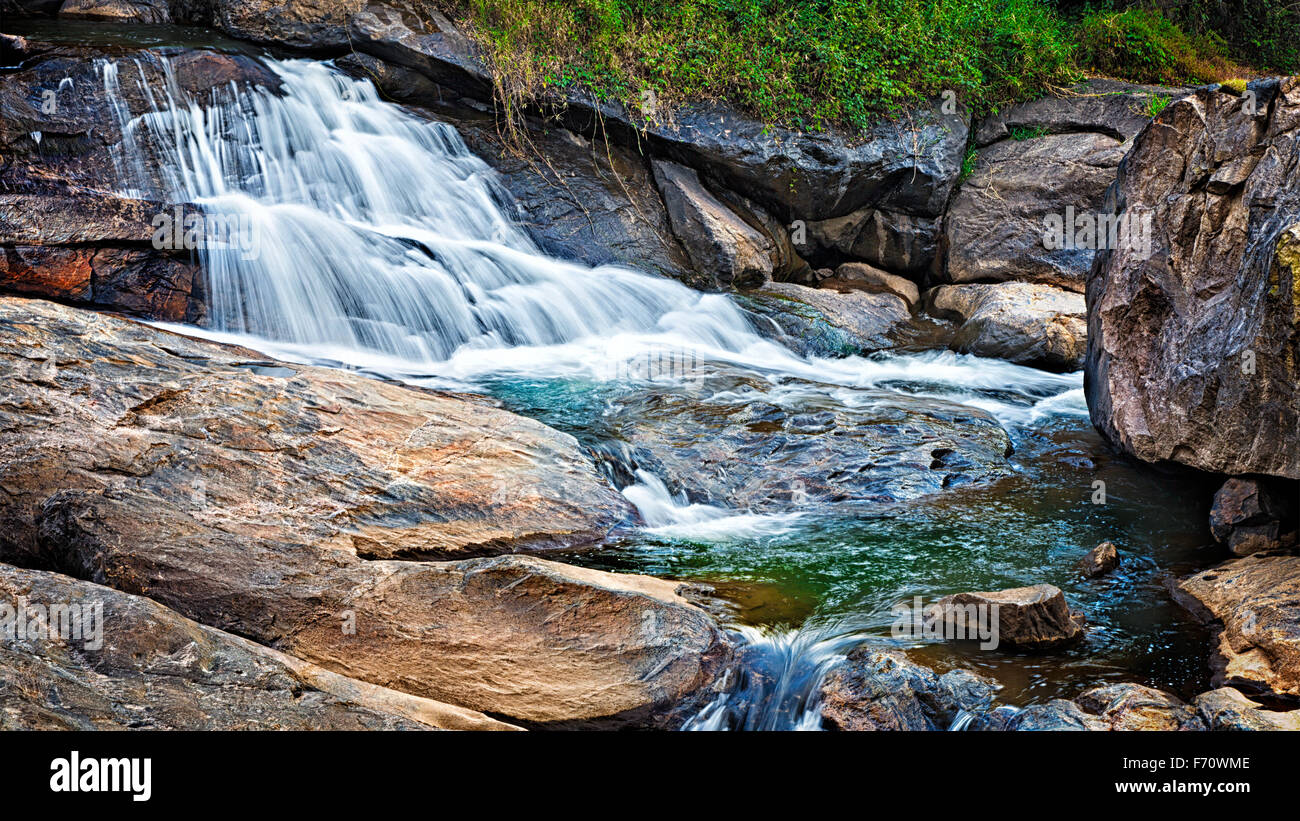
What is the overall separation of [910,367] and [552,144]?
5.16 meters

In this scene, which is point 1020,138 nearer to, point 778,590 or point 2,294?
point 778,590

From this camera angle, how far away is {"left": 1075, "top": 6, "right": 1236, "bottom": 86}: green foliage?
14.1 meters

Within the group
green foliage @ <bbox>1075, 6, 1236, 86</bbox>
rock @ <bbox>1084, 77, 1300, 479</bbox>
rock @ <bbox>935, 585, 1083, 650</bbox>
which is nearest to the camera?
rock @ <bbox>935, 585, 1083, 650</bbox>

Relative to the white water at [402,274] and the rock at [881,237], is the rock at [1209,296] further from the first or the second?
the rock at [881,237]

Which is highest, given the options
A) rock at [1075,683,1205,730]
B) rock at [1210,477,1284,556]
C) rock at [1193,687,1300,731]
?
rock at [1210,477,1284,556]

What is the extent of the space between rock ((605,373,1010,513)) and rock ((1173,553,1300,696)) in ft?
6.72

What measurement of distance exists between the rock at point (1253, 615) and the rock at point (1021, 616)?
70 cm

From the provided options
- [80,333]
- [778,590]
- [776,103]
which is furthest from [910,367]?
[80,333]

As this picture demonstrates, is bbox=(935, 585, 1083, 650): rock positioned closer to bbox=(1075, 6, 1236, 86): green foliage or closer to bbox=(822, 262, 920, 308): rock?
A: bbox=(822, 262, 920, 308): rock

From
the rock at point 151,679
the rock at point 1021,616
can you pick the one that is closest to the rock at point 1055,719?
the rock at point 1021,616

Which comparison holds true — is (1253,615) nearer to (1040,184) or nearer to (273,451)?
(273,451)

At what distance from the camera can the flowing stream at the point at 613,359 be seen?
5.11m

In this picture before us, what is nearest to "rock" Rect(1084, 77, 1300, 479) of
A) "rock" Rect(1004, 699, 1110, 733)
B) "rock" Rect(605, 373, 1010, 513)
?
"rock" Rect(605, 373, 1010, 513)

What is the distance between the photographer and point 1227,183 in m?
6.00
